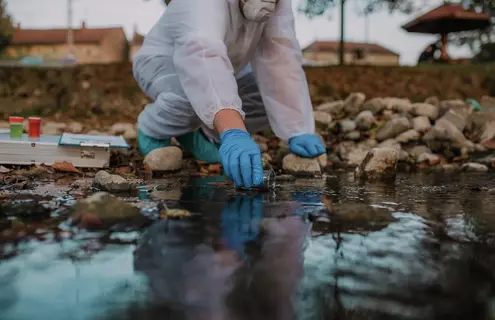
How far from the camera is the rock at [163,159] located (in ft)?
8.14

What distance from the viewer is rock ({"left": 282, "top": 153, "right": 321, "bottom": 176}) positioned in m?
2.46

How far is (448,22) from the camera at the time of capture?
10.8m

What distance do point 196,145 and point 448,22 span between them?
31.4 ft

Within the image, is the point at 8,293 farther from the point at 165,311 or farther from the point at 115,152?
the point at 115,152

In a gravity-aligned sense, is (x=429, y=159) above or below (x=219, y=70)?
below

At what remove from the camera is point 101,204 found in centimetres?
124

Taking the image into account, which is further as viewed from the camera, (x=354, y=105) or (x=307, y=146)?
(x=354, y=105)

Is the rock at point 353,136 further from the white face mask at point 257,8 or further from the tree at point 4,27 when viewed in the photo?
the tree at point 4,27

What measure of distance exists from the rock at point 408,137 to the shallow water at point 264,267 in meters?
2.05

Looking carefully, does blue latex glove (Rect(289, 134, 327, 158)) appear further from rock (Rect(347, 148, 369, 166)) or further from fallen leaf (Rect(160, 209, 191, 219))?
fallen leaf (Rect(160, 209, 191, 219))

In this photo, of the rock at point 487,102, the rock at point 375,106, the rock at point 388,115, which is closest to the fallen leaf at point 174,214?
the rock at point 388,115

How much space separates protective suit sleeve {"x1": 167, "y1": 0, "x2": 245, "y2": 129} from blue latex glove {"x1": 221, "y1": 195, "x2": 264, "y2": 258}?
0.41 m

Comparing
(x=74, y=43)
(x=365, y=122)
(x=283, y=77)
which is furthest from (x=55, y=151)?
(x=74, y=43)

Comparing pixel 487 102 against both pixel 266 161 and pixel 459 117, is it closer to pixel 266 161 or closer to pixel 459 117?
pixel 459 117
